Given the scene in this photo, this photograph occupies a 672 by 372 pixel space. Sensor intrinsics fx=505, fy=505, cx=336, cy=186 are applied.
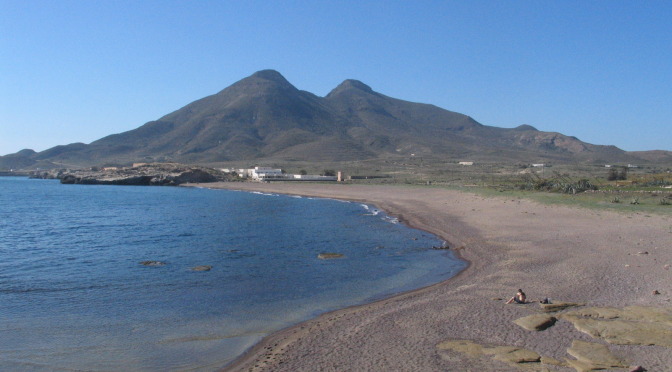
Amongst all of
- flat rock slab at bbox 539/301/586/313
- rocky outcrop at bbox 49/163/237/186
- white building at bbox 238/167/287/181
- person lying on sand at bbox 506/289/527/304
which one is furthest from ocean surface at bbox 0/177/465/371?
white building at bbox 238/167/287/181

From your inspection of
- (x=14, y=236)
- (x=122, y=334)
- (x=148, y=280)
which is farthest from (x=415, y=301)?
(x=14, y=236)

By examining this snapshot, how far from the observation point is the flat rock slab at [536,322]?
10597 mm

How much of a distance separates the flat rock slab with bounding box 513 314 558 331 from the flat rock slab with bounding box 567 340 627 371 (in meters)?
1.04

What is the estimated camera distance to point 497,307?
485 inches

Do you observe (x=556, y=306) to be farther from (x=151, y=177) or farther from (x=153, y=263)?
(x=151, y=177)

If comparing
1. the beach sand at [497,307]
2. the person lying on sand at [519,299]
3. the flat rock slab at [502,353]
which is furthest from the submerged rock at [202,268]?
the flat rock slab at [502,353]

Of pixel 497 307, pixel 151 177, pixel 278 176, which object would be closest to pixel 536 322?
pixel 497 307

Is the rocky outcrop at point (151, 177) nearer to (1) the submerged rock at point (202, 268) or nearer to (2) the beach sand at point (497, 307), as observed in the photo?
(1) the submerged rock at point (202, 268)

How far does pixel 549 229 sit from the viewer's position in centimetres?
2558

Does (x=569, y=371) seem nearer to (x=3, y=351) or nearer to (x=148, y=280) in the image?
(x=3, y=351)

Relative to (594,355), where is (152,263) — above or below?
below

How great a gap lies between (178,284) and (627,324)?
12.7m

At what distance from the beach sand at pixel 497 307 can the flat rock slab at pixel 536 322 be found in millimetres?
Result: 155

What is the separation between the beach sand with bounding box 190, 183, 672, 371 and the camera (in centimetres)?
916
